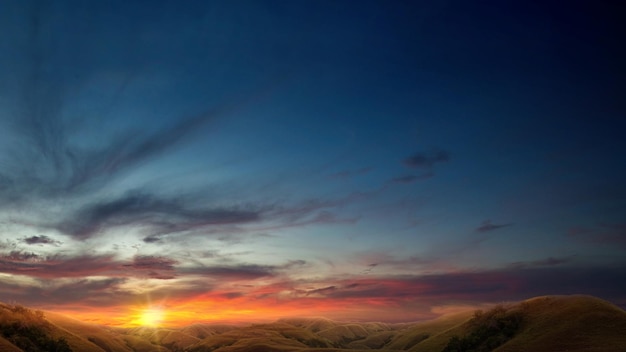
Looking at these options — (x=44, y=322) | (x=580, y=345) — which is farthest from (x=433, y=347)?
(x=44, y=322)

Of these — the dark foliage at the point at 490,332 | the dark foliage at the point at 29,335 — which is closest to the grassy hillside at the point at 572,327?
the dark foliage at the point at 490,332

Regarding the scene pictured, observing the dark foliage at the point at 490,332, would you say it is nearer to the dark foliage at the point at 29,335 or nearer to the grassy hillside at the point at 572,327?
the grassy hillside at the point at 572,327

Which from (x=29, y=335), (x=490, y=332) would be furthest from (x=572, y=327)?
(x=29, y=335)

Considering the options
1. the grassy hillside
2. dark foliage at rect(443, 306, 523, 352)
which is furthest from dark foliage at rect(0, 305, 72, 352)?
the grassy hillside

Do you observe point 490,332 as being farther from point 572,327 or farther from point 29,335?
point 29,335

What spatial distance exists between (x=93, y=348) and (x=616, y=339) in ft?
640

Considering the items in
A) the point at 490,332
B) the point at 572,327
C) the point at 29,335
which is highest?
the point at 572,327

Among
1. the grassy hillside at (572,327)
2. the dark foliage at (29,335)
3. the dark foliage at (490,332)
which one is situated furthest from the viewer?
the dark foliage at (490,332)

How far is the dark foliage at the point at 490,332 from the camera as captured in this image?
14257cm

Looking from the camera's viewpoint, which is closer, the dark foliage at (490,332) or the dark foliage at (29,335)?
the dark foliage at (29,335)

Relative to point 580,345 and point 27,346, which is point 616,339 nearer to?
point 580,345

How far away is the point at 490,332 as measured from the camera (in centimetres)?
15038

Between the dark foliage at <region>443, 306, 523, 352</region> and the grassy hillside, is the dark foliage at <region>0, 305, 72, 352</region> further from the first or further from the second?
the grassy hillside

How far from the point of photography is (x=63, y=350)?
501 feet
